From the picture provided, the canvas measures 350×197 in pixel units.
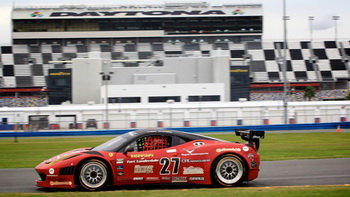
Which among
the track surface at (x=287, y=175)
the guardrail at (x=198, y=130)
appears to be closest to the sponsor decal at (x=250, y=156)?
the track surface at (x=287, y=175)

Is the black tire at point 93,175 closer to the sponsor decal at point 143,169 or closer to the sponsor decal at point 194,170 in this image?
the sponsor decal at point 143,169

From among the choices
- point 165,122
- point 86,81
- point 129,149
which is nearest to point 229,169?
point 129,149

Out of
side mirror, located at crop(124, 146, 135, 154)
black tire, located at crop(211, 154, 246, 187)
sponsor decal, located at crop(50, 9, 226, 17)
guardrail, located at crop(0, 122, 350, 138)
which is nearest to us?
side mirror, located at crop(124, 146, 135, 154)

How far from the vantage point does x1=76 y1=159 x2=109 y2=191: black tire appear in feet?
25.1

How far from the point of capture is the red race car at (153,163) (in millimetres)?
7656

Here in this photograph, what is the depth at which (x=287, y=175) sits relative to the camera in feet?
30.5

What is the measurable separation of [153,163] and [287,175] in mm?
3024

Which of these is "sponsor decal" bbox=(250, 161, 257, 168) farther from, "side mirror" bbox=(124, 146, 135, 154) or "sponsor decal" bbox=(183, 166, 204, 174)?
"side mirror" bbox=(124, 146, 135, 154)

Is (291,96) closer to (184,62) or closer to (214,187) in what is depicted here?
(184,62)

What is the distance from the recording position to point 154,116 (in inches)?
1312

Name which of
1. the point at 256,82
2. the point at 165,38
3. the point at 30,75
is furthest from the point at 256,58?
the point at 30,75

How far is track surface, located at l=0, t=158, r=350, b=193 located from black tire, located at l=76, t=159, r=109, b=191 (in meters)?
0.69

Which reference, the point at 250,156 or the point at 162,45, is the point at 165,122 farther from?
the point at 162,45

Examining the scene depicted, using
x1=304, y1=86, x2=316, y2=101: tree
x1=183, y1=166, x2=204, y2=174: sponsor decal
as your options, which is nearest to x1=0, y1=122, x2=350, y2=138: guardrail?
x1=183, y1=166, x2=204, y2=174: sponsor decal
